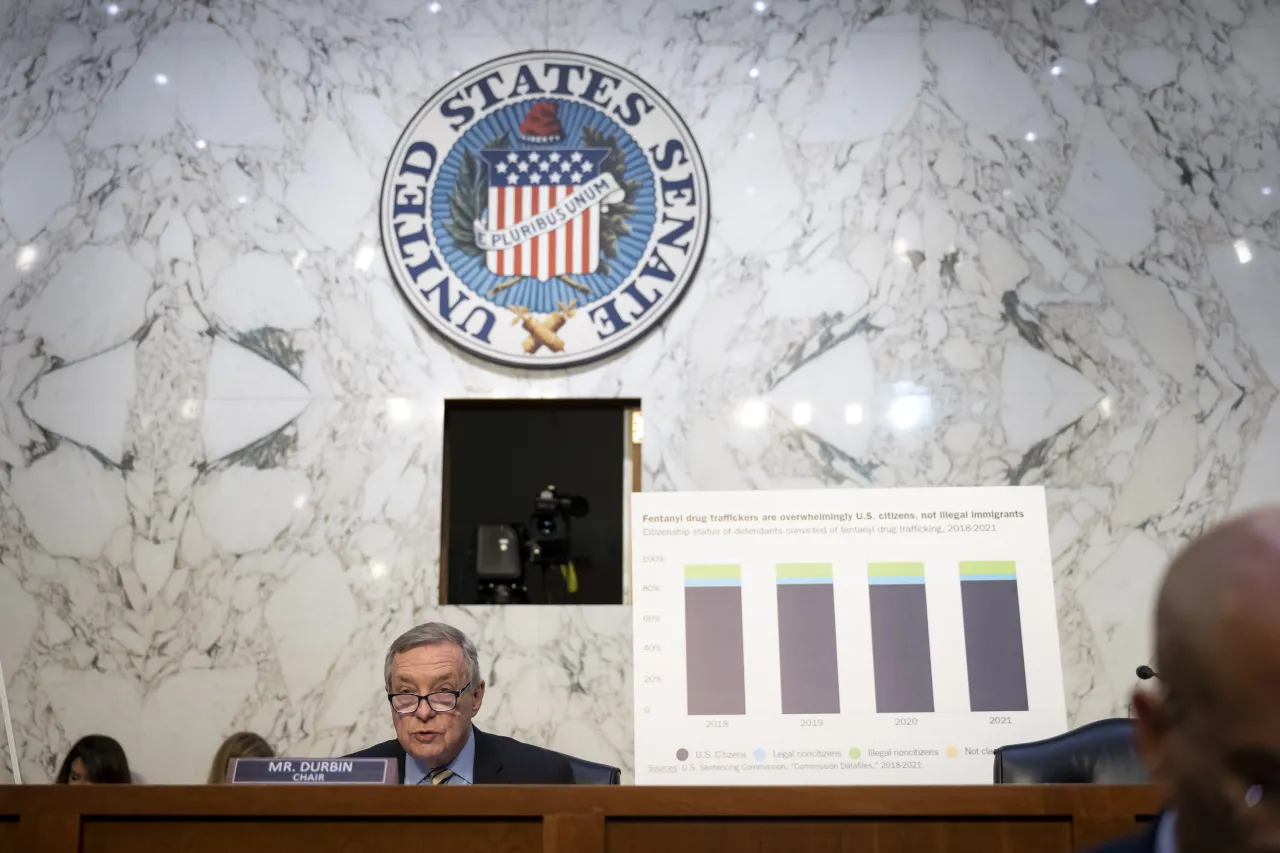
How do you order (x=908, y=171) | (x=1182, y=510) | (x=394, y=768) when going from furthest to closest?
(x=908, y=171) → (x=1182, y=510) → (x=394, y=768)

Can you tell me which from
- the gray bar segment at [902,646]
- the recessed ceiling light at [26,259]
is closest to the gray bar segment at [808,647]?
the gray bar segment at [902,646]

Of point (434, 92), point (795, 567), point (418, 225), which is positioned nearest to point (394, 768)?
point (795, 567)

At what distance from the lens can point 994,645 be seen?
316cm

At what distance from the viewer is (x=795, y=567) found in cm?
320

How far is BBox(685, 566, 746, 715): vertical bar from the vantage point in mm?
3080

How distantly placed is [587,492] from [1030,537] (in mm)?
1689

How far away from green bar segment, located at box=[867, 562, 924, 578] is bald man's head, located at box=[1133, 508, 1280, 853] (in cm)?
239

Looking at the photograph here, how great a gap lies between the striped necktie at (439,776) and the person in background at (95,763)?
1442 millimetres

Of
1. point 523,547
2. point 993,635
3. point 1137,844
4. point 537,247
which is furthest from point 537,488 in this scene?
point 1137,844

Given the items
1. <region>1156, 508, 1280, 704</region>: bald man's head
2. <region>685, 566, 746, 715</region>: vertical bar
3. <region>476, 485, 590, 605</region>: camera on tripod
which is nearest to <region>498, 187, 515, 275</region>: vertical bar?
<region>476, 485, 590, 605</region>: camera on tripod

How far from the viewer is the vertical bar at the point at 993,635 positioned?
3.12m

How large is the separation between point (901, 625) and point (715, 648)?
505 mm

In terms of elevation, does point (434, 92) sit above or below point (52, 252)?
above

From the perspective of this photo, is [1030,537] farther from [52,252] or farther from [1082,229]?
[52,252]
